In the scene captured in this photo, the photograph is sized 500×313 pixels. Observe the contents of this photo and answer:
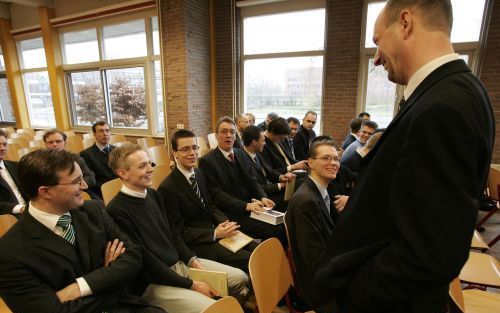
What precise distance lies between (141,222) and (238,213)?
1.03m

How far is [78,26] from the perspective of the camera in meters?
6.29

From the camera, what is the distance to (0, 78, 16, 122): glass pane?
7929 millimetres

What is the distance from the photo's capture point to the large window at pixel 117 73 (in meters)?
5.77

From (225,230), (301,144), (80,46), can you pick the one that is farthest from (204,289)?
(80,46)

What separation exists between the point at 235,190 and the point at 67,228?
153 centimetres

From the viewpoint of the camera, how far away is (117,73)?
6.21 meters

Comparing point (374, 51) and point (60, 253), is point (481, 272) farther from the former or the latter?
point (374, 51)

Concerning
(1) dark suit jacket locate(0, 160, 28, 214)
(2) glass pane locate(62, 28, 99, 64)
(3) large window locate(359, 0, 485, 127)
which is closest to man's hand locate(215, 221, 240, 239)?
(1) dark suit jacket locate(0, 160, 28, 214)

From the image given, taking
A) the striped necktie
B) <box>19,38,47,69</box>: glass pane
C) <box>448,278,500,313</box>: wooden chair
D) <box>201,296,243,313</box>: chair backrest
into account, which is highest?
<box>19,38,47,69</box>: glass pane

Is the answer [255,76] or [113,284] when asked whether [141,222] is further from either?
[255,76]

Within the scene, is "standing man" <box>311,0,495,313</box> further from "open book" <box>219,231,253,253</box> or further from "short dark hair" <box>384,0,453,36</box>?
"open book" <box>219,231,253,253</box>

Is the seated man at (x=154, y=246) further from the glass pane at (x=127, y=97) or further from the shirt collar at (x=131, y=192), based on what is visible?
the glass pane at (x=127, y=97)

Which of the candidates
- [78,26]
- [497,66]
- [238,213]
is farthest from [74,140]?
[497,66]

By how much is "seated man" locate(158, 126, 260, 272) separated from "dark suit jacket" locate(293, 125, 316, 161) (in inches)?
85.3
